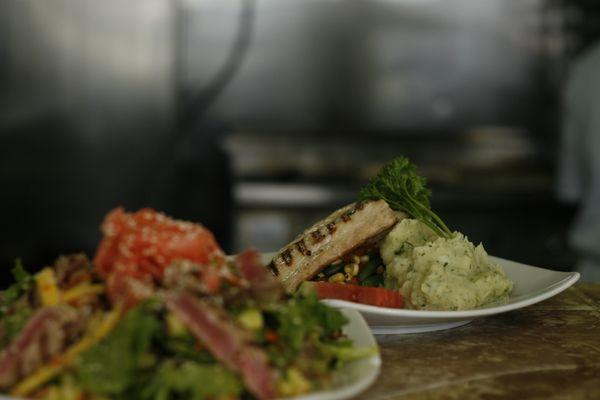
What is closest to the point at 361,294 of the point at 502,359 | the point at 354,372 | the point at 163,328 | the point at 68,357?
the point at 502,359

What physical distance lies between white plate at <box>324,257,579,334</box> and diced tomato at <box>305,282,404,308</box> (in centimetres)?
7

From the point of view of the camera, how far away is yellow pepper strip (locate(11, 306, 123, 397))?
1.24 metres

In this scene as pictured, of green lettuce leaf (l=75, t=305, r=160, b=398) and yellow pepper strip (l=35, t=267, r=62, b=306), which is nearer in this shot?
green lettuce leaf (l=75, t=305, r=160, b=398)

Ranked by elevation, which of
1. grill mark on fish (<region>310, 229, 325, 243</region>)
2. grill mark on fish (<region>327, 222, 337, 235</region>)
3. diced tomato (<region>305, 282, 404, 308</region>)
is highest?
grill mark on fish (<region>327, 222, 337, 235</region>)

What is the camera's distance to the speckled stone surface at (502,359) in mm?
1459

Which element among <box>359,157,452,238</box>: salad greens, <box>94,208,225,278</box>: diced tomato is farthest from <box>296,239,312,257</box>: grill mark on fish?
<box>94,208,225,278</box>: diced tomato

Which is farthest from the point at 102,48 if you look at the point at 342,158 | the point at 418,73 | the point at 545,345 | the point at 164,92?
the point at 545,345

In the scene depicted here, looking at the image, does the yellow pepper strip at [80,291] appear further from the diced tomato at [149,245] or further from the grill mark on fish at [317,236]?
the grill mark on fish at [317,236]

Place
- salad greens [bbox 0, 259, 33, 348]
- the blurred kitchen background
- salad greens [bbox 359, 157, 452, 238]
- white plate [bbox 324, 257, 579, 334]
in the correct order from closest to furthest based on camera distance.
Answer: salad greens [bbox 0, 259, 33, 348] → white plate [bbox 324, 257, 579, 334] → salad greens [bbox 359, 157, 452, 238] → the blurred kitchen background

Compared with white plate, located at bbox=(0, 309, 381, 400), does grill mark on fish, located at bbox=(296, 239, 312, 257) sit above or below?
above

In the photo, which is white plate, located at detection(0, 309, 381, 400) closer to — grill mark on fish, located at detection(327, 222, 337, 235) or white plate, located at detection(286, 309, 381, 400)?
white plate, located at detection(286, 309, 381, 400)

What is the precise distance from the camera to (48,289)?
1.40 metres

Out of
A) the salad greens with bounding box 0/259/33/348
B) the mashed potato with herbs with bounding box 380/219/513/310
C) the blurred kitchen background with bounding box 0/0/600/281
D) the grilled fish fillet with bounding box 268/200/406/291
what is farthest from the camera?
the blurred kitchen background with bounding box 0/0/600/281

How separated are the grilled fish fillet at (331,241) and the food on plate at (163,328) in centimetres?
44
